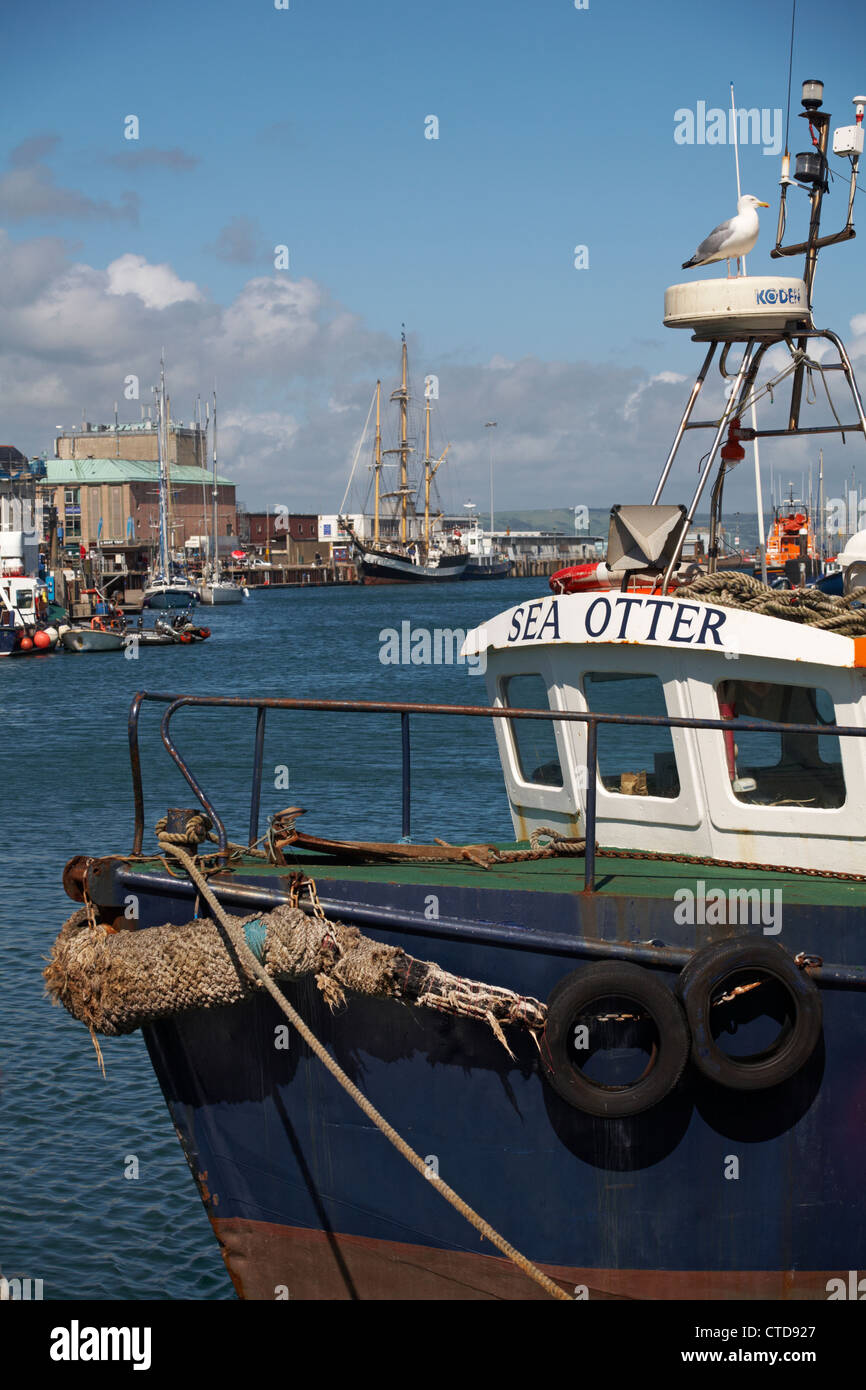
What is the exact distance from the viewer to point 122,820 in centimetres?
2453

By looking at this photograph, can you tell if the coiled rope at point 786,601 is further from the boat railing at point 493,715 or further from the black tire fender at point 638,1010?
the black tire fender at point 638,1010

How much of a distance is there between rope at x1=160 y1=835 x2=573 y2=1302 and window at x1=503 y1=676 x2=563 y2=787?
241cm

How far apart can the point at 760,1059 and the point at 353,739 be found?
27.3m

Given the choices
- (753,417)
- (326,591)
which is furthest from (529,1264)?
(326,591)

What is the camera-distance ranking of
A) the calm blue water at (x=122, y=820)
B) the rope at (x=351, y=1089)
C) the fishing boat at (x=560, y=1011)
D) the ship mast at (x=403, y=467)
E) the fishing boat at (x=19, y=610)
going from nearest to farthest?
the rope at (x=351, y=1089) < the fishing boat at (x=560, y=1011) < the calm blue water at (x=122, y=820) < the fishing boat at (x=19, y=610) < the ship mast at (x=403, y=467)

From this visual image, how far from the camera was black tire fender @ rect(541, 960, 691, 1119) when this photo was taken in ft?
22.2

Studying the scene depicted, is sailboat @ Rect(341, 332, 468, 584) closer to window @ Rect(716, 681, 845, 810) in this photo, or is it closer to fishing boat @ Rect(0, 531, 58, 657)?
fishing boat @ Rect(0, 531, 58, 657)

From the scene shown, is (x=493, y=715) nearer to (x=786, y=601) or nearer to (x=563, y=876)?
(x=563, y=876)

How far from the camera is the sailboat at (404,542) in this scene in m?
140

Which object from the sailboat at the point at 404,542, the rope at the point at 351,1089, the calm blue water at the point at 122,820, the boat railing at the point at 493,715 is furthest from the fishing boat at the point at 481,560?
the rope at the point at 351,1089

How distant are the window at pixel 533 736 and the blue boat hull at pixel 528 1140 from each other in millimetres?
1700

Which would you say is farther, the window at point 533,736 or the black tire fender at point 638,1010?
the window at point 533,736

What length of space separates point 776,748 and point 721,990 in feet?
5.35

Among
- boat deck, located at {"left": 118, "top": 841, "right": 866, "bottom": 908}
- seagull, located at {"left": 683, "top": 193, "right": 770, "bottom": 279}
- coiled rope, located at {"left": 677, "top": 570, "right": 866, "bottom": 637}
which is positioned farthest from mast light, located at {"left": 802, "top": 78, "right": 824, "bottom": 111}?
boat deck, located at {"left": 118, "top": 841, "right": 866, "bottom": 908}
